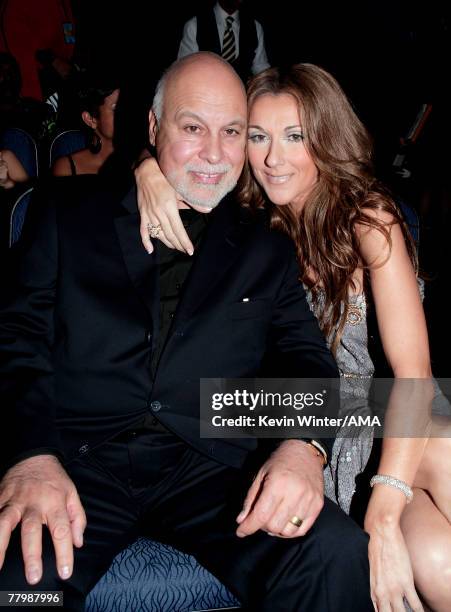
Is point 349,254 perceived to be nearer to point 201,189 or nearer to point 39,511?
point 201,189

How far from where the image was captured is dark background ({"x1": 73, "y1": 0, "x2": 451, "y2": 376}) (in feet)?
14.4

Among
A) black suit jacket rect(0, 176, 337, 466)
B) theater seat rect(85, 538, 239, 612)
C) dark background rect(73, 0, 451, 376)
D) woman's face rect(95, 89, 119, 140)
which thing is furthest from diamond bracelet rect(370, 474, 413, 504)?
woman's face rect(95, 89, 119, 140)

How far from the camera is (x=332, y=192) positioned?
6.68 feet

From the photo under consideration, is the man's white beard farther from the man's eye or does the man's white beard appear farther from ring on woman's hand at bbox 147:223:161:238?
the man's eye

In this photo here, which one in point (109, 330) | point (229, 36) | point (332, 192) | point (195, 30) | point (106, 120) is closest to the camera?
point (109, 330)

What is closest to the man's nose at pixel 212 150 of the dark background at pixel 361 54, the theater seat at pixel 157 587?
the theater seat at pixel 157 587

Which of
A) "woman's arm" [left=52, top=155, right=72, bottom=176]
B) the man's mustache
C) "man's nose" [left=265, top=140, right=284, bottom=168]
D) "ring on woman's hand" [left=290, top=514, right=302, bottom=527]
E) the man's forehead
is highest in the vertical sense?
the man's forehead

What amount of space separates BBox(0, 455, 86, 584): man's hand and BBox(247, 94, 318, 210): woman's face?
1308mm

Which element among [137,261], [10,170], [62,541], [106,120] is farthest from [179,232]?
[106,120]

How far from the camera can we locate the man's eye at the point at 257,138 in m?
1.97

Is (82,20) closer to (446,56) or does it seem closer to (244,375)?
(446,56)

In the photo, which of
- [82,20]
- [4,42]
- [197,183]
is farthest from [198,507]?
[82,20]

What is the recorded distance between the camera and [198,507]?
1.55 m

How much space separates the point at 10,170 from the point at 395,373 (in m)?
2.26
